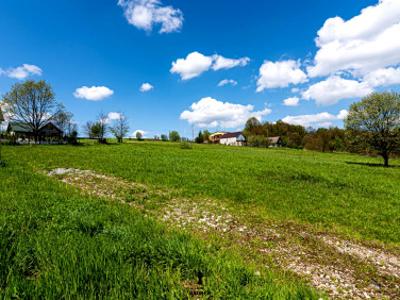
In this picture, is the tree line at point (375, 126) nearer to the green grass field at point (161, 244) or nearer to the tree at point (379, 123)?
the tree at point (379, 123)

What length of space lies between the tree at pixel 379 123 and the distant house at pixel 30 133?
7850cm

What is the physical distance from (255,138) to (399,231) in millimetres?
95554

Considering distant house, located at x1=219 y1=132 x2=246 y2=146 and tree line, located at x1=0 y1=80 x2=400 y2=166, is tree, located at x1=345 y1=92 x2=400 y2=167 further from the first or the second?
distant house, located at x1=219 y1=132 x2=246 y2=146

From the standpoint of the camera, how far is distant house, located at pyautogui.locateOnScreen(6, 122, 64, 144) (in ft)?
229

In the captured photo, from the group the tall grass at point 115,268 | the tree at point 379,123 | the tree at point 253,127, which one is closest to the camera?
the tall grass at point 115,268

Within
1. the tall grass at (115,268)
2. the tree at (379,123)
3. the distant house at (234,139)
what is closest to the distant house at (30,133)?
the tall grass at (115,268)

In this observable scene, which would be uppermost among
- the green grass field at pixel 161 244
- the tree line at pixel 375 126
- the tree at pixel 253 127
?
the tree at pixel 253 127

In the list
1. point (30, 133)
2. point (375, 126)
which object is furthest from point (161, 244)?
point (30, 133)

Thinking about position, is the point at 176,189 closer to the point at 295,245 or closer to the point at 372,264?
the point at 295,245

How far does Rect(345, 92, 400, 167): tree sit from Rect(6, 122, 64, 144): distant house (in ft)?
258

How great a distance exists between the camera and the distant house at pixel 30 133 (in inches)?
2743

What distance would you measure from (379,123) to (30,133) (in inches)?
3829

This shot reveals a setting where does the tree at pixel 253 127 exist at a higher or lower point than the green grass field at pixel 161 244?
higher

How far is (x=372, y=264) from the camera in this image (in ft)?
18.9
